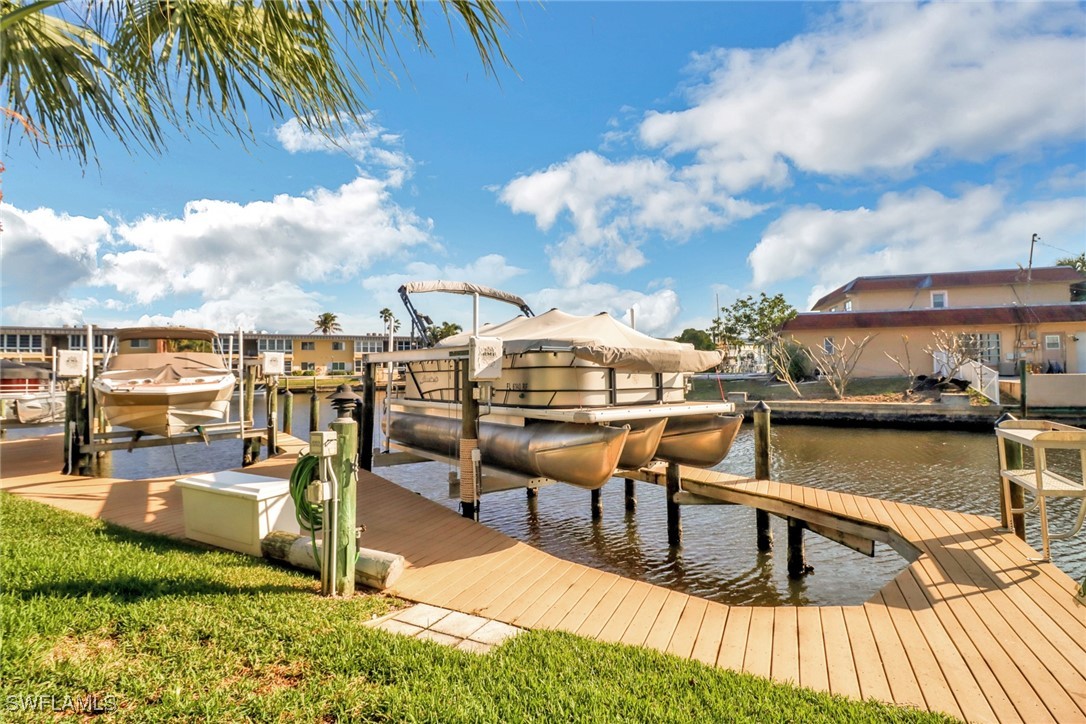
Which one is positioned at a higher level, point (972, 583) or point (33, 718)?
point (33, 718)

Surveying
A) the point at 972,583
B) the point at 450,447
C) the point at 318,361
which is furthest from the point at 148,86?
the point at 318,361

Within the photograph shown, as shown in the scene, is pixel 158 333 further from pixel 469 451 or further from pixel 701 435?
pixel 701 435

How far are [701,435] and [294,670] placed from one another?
21.2 feet

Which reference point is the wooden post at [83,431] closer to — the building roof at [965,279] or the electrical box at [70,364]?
the electrical box at [70,364]

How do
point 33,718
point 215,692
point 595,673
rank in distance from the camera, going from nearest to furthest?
point 33,718, point 215,692, point 595,673

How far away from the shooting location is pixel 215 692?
2.68 meters

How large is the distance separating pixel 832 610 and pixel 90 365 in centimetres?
1069

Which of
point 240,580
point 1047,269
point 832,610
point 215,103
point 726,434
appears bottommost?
point 832,610

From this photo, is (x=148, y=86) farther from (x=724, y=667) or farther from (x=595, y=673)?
(x=724, y=667)

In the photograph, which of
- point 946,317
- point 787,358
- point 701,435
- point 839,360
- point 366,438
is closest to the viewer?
point 701,435

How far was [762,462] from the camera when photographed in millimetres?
8969

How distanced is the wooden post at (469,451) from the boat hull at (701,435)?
2974 mm
